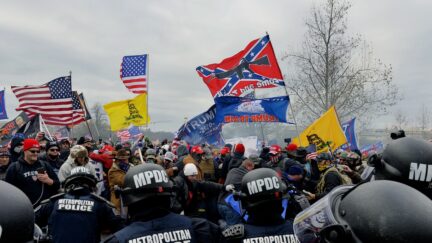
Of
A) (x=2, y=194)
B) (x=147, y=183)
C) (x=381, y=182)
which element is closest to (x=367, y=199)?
(x=381, y=182)

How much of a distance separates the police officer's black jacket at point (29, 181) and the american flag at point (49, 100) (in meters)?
6.10

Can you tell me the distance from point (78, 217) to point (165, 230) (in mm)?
2154

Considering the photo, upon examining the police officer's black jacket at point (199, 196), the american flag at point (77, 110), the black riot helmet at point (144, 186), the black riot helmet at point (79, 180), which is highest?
the american flag at point (77, 110)

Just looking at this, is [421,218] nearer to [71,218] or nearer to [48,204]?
[71,218]

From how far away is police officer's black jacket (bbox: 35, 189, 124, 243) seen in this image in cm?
488

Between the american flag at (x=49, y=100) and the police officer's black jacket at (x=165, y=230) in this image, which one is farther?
the american flag at (x=49, y=100)

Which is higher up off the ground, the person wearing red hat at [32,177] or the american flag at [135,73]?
the american flag at [135,73]

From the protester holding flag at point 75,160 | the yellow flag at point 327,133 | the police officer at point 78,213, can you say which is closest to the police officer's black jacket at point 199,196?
the protester holding flag at point 75,160

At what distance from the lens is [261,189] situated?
3867 millimetres

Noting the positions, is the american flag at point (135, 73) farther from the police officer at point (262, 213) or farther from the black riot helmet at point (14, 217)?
the black riot helmet at point (14, 217)

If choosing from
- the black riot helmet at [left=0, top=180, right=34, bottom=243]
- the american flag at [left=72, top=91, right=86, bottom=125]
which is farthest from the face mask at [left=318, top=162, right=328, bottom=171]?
the american flag at [left=72, top=91, right=86, bottom=125]

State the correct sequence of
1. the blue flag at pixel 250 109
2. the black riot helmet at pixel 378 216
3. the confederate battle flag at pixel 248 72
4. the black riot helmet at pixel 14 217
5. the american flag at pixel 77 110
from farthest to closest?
1. the american flag at pixel 77 110
2. the confederate battle flag at pixel 248 72
3. the blue flag at pixel 250 109
4. the black riot helmet at pixel 14 217
5. the black riot helmet at pixel 378 216

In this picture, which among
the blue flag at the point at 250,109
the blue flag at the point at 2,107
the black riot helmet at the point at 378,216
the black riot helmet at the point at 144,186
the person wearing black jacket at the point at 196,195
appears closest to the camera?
the black riot helmet at the point at 378,216

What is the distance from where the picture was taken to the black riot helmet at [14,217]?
195 cm
